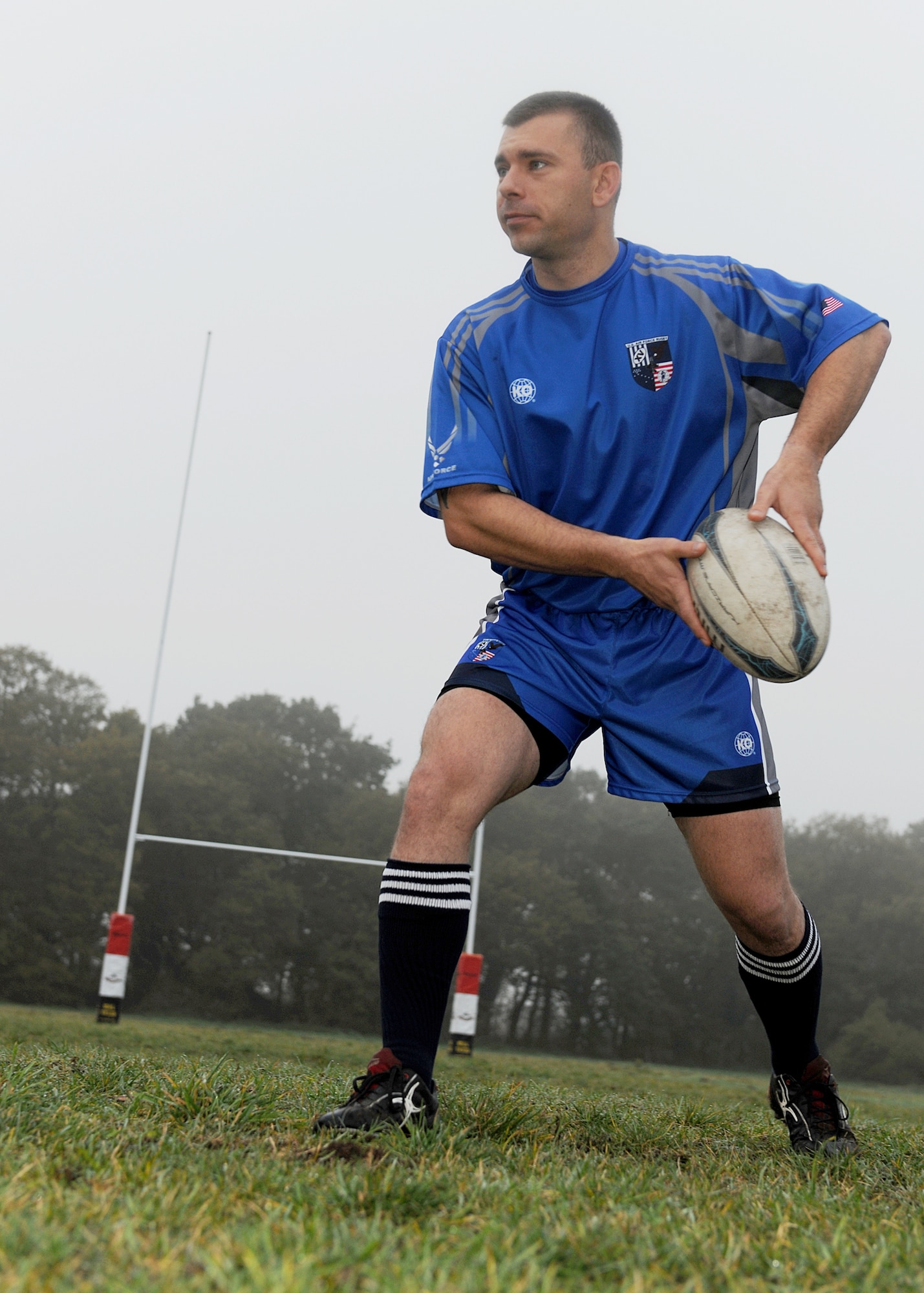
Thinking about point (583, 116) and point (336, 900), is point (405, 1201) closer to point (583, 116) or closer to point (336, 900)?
point (583, 116)

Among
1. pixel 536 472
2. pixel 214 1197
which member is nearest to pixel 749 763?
pixel 536 472

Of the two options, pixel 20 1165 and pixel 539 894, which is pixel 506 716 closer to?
pixel 20 1165

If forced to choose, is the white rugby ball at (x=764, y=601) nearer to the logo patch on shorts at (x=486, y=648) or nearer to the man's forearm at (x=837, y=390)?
the man's forearm at (x=837, y=390)

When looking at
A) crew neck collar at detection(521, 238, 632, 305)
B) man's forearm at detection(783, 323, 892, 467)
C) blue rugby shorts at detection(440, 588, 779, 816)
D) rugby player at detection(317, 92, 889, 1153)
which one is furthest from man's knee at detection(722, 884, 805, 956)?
crew neck collar at detection(521, 238, 632, 305)

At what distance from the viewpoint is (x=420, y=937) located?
7.52 ft

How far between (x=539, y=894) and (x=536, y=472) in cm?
2857

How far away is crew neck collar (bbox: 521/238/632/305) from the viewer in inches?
109

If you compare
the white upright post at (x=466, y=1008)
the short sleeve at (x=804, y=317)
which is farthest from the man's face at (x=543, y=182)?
the white upright post at (x=466, y=1008)

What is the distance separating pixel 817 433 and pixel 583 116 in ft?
3.08

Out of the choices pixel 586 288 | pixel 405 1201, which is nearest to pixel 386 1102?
pixel 405 1201

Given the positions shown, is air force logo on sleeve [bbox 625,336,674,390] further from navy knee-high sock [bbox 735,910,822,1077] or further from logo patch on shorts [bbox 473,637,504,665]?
navy knee-high sock [bbox 735,910,822,1077]

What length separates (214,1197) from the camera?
4.60ft

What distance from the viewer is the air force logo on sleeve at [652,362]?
269cm

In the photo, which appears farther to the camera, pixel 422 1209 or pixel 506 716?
pixel 506 716
